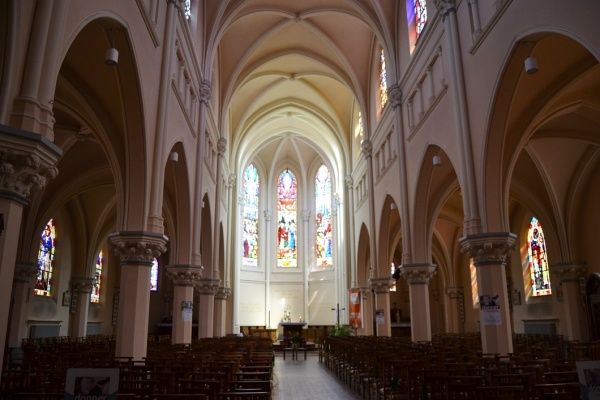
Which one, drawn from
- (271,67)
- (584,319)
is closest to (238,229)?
(271,67)

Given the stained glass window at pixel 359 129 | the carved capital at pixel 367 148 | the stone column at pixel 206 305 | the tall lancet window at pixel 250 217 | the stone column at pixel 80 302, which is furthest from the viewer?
the tall lancet window at pixel 250 217

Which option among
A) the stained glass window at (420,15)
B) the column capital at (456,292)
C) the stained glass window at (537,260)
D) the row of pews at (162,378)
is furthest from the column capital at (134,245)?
the column capital at (456,292)

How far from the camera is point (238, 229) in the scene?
124 feet

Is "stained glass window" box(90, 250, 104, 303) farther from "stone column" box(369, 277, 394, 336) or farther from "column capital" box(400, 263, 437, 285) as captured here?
"column capital" box(400, 263, 437, 285)

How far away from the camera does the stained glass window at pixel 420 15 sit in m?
18.5

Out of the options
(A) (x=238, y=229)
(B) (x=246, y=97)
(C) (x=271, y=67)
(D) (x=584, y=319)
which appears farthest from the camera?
(A) (x=238, y=229)

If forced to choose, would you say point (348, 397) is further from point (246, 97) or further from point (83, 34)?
point (246, 97)

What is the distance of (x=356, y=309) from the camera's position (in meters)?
30.1

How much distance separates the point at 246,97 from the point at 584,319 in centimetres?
2281

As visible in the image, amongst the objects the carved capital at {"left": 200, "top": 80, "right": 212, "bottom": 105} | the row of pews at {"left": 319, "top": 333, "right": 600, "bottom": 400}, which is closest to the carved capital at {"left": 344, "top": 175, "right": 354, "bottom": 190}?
the carved capital at {"left": 200, "top": 80, "right": 212, "bottom": 105}

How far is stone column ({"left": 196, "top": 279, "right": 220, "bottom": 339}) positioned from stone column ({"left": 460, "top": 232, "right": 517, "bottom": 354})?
14.2 meters

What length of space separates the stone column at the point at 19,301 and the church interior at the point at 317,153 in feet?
0.26

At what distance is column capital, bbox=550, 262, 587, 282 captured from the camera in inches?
808

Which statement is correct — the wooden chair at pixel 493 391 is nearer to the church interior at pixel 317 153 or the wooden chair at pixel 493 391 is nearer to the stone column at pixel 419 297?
the church interior at pixel 317 153
